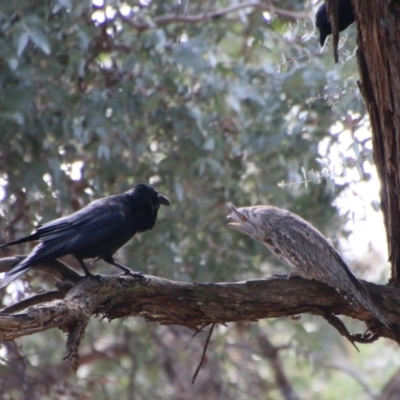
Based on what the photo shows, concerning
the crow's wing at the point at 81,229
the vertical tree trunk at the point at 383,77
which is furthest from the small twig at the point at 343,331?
the crow's wing at the point at 81,229

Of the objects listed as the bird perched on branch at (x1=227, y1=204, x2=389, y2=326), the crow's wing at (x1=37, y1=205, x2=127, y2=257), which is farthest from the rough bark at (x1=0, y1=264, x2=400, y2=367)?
the crow's wing at (x1=37, y1=205, x2=127, y2=257)

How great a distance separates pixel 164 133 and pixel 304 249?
11.3 ft

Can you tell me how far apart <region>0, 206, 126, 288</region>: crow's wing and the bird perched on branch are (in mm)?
881

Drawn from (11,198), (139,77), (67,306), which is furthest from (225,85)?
(67,306)

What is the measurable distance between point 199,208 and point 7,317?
4841 millimetres

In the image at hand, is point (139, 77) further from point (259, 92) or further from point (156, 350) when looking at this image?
point (156, 350)

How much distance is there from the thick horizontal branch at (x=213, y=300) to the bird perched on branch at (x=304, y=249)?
113 mm

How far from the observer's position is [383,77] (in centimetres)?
468

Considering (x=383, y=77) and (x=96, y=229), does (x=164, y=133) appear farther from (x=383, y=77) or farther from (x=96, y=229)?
(x=383, y=77)

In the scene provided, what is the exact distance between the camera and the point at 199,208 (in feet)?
27.5

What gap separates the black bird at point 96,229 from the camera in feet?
15.9

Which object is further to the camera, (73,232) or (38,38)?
(38,38)

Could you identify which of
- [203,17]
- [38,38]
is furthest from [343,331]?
[203,17]

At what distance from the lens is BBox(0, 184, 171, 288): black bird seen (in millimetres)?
4855
